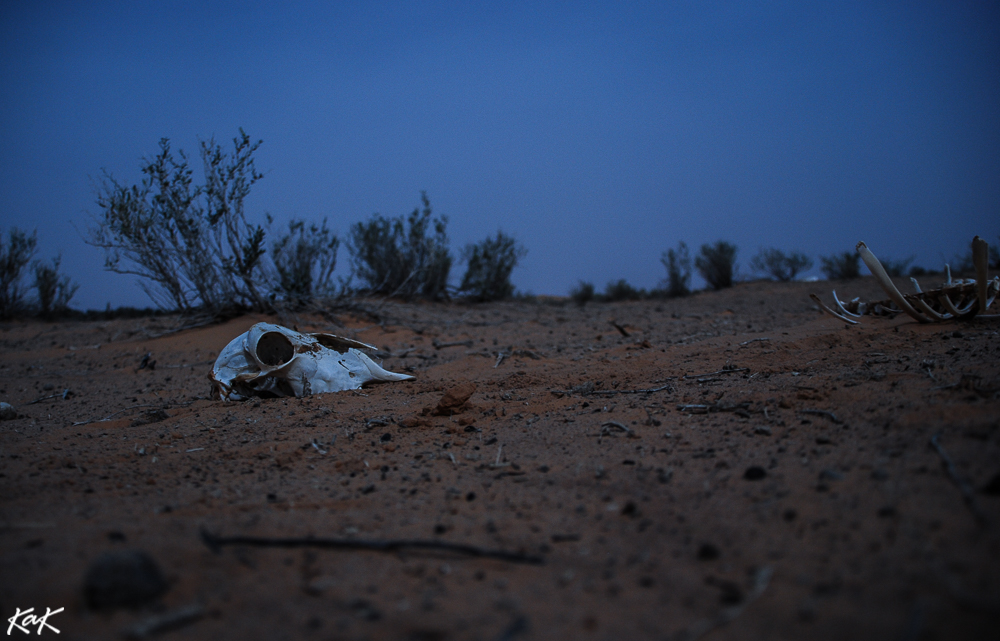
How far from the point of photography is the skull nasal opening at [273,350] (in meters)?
5.05

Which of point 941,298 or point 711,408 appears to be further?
point 941,298

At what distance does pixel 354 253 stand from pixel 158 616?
13708 millimetres

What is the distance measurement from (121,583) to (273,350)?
389cm

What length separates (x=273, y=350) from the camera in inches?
205

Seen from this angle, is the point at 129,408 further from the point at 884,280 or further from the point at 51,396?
the point at 884,280

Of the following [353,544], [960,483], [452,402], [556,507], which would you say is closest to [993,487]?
[960,483]

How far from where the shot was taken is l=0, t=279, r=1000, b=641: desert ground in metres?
1.44

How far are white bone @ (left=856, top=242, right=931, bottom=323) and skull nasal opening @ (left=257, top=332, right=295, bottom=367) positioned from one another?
15.9 ft

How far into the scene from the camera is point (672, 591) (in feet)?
5.05

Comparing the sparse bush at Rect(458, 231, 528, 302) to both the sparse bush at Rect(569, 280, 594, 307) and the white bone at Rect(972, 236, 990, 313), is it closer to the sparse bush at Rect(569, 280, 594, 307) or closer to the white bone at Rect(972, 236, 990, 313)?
the sparse bush at Rect(569, 280, 594, 307)

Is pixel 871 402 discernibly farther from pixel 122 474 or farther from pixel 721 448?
pixel 122 474

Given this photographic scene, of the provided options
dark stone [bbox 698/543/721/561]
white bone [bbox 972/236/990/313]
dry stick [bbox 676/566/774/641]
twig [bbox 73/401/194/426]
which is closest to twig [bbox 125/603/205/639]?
dry stick [bbox 676/566/774/641]

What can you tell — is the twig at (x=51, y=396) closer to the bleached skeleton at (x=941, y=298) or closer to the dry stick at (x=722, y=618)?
the dry stick at (x=722, y=618)

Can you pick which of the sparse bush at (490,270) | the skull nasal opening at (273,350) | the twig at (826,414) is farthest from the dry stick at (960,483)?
the sparse bush at (490,270)
